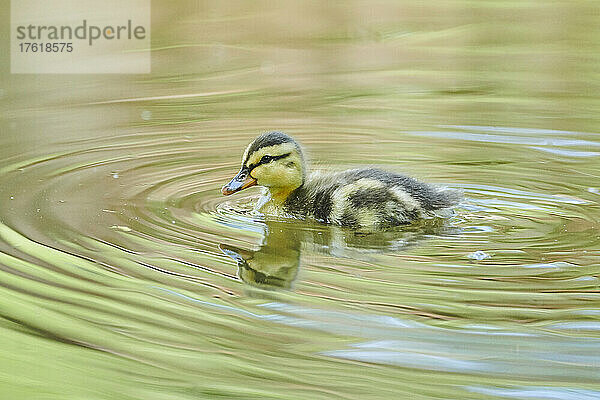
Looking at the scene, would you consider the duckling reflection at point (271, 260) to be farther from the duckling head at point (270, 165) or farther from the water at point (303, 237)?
the duckling head at point (270, 165)

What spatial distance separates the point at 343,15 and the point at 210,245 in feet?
17.9

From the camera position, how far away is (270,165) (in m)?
4.62

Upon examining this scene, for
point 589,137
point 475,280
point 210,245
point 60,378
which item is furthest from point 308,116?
point 60,378

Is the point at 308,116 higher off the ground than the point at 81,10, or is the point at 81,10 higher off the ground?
the point at 81,10

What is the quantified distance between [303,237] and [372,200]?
0.34 m

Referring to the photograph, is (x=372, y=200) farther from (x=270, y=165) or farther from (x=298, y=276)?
(x=298, y=276)

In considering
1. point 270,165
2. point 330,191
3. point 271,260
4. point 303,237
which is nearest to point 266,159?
point 270,165

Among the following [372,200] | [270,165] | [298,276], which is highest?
[270,165]

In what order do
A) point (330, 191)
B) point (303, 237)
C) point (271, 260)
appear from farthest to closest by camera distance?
1. point (330, 191)
2. point (303, 237)
3. point (271, 260)

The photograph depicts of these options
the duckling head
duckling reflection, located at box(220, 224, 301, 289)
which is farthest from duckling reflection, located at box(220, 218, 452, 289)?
the duckling head

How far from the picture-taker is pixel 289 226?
14.6ft

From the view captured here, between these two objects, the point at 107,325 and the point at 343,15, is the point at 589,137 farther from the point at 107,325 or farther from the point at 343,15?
the point at 343,15

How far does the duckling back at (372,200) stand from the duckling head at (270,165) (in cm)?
14

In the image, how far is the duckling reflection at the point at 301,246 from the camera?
3.72m
